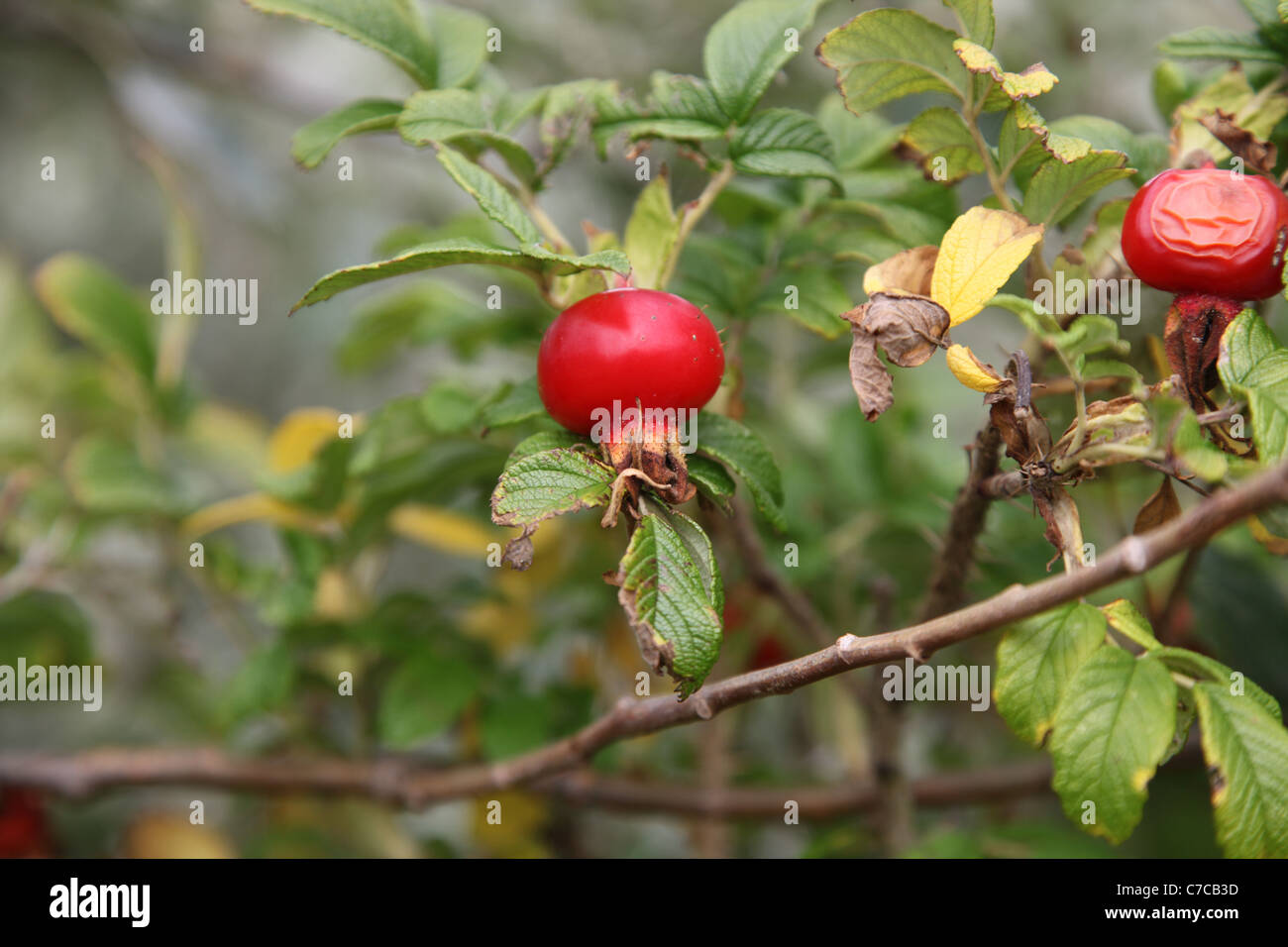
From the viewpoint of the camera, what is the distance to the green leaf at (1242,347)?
1.49 feet

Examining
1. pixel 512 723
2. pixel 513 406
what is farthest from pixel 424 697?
pixel 513 406

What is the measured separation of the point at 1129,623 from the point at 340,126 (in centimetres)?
52

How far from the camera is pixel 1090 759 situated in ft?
1.40

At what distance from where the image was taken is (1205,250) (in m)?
0.48

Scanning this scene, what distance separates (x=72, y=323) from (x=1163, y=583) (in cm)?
110

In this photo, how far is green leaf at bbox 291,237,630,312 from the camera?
44 centimetres

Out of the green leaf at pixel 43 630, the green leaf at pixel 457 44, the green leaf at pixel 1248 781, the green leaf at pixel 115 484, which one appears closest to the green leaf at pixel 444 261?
the green leaf at pixel 457 44

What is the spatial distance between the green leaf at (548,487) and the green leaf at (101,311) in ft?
2.27

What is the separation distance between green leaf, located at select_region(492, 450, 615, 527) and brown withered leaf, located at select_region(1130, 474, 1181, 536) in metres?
0.27

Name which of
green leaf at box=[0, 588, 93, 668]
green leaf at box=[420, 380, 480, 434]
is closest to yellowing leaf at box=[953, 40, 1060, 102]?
green leaf at box=[420, 380, 480, 434]

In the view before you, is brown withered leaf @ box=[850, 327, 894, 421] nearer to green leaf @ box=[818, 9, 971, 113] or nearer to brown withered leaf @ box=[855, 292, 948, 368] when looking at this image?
brown withered leaf @ box=[855, 292, 948, 368]

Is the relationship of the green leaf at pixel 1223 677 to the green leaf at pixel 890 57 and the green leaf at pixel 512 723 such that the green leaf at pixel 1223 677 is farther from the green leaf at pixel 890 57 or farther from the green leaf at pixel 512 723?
the green leaf at pixel 512 723
